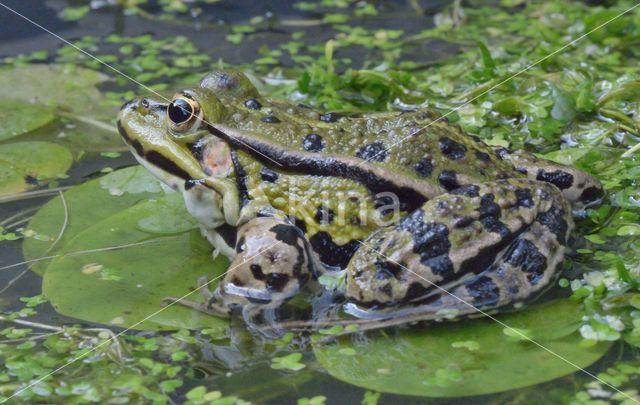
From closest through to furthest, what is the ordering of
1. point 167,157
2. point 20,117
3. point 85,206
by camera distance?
point 167,157, point 85,206, point 20,117

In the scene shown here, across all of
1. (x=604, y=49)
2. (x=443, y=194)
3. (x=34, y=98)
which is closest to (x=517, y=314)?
(x=443, y=194)

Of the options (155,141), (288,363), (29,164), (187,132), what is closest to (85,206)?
(29,164)

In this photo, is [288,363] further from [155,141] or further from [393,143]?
[155,141]

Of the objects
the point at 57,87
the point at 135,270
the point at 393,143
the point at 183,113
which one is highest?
the point at 183,113

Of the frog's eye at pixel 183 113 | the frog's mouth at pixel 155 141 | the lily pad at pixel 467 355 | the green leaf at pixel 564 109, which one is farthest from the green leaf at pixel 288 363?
the green leaf at pixel 564 109

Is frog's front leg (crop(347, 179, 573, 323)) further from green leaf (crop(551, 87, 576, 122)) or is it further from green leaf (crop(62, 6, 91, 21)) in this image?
green leaf (crop(62, 6, 91, 21))

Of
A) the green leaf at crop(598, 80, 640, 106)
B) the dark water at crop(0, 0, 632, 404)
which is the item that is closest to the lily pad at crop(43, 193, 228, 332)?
the dark water at crop(0, 0, 632, 404)

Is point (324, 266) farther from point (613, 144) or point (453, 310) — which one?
point (613, 144)
